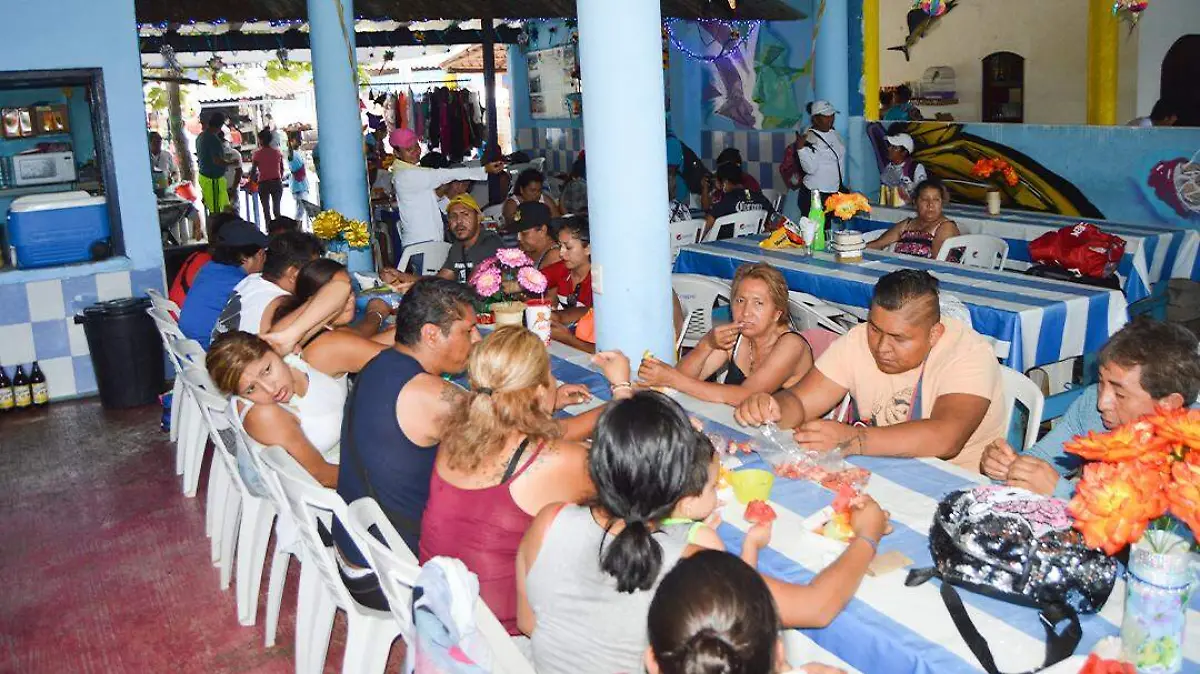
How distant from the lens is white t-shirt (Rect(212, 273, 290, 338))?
17.3 ft

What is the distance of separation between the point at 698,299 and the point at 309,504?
Answer: 3385mm

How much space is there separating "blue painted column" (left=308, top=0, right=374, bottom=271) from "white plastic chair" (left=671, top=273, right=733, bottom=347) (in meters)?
3.08

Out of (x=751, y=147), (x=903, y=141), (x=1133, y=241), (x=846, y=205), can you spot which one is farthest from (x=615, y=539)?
(x=751, y=147)

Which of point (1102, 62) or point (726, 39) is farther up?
point (726, 39)

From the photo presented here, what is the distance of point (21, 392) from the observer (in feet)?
24.6

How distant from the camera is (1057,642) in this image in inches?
85.2

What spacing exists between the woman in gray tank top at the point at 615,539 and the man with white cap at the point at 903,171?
8.00m

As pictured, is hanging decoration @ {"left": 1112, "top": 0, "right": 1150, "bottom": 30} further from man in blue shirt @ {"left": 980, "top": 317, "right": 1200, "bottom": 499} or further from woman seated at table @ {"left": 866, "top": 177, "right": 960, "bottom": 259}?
man in blue shirt @ {"left": 980, "top": 317, "right": 1200, "bottom": 499}

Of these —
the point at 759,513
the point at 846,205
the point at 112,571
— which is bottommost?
the point at 112,571

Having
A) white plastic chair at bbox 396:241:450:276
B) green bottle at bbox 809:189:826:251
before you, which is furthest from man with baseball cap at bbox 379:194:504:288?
green bottle at bbox 809:189:826:251

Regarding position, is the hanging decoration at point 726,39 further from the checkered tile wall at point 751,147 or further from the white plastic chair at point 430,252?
the white plastic chair at point 430,252

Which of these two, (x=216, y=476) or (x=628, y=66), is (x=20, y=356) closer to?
(x=216, y=476)

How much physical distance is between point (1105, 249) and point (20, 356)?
6.92m

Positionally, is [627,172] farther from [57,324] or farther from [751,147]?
[751,147]
